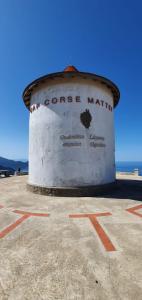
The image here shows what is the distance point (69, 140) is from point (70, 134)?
1.26ft

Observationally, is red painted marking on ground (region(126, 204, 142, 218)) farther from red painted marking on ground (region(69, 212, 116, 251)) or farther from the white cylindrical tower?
the white cylindrical tower

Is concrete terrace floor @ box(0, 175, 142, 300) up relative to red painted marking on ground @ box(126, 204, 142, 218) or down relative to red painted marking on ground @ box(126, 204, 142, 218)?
down

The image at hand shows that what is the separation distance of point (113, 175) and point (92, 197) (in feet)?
10.9

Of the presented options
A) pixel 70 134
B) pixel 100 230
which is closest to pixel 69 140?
pixel 70 134

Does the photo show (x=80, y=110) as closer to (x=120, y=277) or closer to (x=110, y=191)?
(x=110, y=191)

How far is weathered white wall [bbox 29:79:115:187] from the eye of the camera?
9625 mm

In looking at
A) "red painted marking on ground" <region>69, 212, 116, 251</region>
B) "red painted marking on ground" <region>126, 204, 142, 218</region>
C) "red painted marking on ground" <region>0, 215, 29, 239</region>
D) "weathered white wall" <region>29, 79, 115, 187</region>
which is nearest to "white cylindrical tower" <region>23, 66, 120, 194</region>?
"weathered white wall" <region>29, 79, 115, 187</region>

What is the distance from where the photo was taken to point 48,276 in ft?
9.91

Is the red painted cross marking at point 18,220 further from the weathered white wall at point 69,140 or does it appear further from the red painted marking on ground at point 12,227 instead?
the weathered white wall at point 69,140

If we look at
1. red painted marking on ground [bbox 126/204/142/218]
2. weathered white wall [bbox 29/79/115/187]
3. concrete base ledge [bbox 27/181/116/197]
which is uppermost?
weathered white wall [bbox 29/79/115/187]

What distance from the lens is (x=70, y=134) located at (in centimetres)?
969

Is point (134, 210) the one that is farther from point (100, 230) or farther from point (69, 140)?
point (69, 140)

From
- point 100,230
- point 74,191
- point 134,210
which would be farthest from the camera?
point 74,191

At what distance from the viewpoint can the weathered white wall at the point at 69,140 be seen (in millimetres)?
9625
